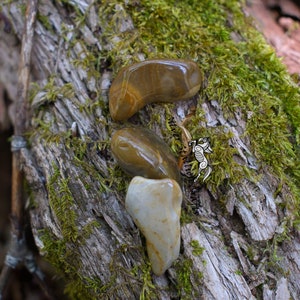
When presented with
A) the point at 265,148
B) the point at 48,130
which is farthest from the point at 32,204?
the point at 265,148

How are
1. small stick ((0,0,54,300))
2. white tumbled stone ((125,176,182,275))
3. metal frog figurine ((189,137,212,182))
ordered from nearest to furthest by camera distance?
white tumbled stone ((125,176,182,275))
metal frog figurine ((189,137,212,182))
small stick ((0,0,54,300))

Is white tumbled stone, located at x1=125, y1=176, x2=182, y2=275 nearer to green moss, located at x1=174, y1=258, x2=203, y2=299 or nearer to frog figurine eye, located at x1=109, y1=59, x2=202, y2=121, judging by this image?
green moss, located at x1=174, y1=258, x2=203, y2=299

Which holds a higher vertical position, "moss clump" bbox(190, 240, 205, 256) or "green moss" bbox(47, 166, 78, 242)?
"moss clump" bbox(190, 240, 205, 256)

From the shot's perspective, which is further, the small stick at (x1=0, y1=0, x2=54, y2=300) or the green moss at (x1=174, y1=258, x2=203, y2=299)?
the small stick at (x1=0, y1=0, x2=54, y2=300)

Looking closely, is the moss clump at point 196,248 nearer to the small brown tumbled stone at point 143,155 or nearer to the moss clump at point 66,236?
the small brown tumbled stone at point 143,155

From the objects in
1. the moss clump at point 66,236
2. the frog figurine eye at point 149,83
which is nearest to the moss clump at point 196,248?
the moss clump at point 66,236

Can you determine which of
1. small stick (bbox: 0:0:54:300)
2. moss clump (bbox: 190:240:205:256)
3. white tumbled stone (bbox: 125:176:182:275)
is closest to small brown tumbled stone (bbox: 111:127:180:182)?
white tumbled stone (bbox: 125:176:182:275)

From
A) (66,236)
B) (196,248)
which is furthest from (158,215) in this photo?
(66,236)
